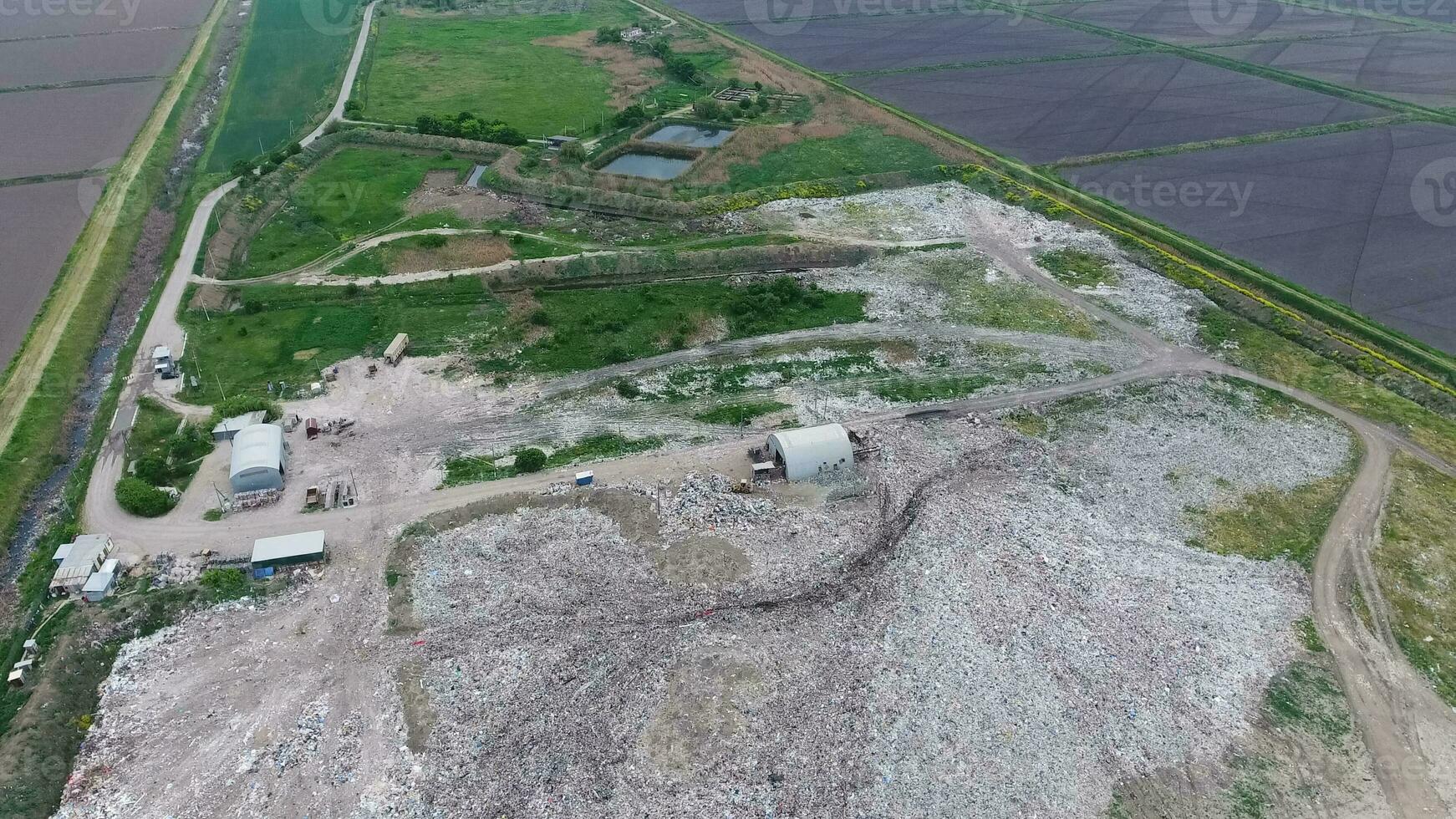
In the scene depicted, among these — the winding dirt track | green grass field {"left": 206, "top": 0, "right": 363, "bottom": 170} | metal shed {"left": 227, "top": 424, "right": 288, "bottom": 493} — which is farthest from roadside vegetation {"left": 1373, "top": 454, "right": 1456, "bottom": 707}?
green grass field {"left": 206, "top": 0, "right": 363, "bottom": 170}

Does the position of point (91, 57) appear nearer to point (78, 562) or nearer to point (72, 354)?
point (72, 354)

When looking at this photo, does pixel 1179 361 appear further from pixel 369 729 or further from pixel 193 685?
pixel 193 685

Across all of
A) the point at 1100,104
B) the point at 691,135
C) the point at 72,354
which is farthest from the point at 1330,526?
the point at 72,354

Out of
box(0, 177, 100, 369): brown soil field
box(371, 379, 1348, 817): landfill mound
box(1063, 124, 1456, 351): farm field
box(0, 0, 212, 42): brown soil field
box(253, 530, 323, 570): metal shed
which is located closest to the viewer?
box(371, 379, 1348, 817): landfill mound

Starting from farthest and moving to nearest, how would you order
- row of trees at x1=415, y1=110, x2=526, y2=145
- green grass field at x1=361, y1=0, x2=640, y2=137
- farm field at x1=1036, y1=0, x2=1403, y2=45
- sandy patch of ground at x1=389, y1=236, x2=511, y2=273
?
farm field at x1=1036, y1=0, x2=1403, y2=45 → green grass field at x1=361, y1=0, x2=640, y2=137 → row of trees at x1=415, y1=110, x2=526, y2=145 → sandy patch of ground at x1=389, y1=236, x2=511, y2=273

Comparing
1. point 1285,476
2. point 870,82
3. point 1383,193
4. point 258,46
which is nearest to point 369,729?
point 1285,476

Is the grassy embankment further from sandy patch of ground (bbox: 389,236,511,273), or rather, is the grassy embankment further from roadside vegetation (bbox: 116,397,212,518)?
sandy patch of ground (bbox: 389,236,511,273)

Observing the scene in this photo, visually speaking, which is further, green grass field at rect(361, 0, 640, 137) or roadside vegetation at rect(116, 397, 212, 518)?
green grass field at rect(361, 0, 640, 137)
